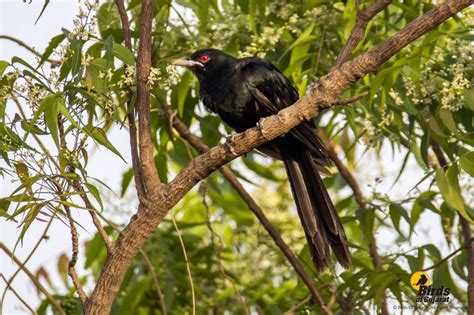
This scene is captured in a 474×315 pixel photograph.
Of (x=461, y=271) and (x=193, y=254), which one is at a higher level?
(x=193, y=254)

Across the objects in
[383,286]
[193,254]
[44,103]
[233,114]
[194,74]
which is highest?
[194,74]

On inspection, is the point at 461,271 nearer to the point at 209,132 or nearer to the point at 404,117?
the point at 404,117

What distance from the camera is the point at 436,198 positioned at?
15.4 ft

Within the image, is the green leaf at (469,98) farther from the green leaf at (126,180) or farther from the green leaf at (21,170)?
the green leaf at (126,180)

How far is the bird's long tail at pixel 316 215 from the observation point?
14.5 feet

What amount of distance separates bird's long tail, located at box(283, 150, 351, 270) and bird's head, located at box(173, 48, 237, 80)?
0.68 metres

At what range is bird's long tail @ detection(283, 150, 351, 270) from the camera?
174 inches

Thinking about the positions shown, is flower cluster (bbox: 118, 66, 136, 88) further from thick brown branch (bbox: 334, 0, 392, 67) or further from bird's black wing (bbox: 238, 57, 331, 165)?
bird's black wing (bbox: 238, 57, 331, 165)

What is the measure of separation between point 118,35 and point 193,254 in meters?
1.63

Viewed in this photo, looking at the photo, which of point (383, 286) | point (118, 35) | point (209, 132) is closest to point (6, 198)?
point (118, 35)

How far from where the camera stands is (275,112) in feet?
15.5

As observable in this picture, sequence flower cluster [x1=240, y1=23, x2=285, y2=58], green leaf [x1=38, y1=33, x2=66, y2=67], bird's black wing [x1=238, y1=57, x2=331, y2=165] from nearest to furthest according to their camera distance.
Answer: green leaf [x1=38, y1=33, x2=66, y2=67] < flower cluster [x1=240, y1=23, x2=285, y2=58] < bird's black wing [x1=238, y1=57, x2=331, y2=165]

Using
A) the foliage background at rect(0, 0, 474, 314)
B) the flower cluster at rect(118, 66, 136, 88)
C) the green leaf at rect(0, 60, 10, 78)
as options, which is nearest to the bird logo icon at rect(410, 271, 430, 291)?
the foliage background at rect(0, 0, 474, 314)

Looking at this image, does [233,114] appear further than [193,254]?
No
